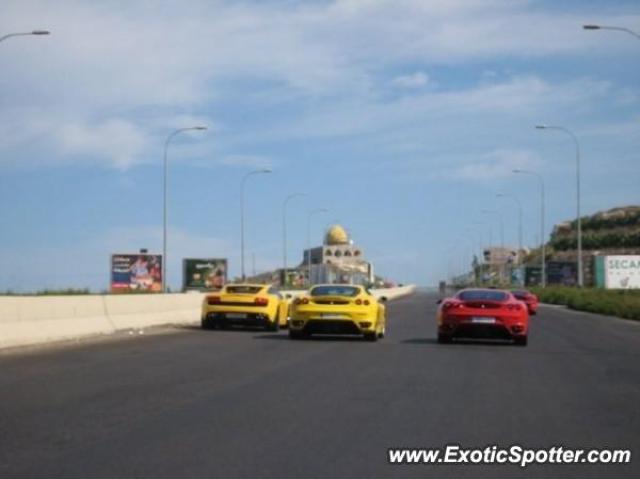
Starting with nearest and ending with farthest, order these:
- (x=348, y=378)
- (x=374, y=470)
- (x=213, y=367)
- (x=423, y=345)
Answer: (x=374, y=470), (x=348, y=378), (x=213, y=367), (x=423, y=345)

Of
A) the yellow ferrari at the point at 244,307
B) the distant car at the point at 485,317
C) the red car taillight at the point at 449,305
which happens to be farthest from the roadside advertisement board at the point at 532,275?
the red car taillight at the point at 449,305

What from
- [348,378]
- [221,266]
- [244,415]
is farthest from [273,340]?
[221,266]

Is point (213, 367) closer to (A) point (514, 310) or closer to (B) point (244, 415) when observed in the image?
(B) point (244, 415)

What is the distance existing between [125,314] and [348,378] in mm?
16273

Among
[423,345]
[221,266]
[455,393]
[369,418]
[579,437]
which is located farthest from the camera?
[221,266]

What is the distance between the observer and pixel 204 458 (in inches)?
390

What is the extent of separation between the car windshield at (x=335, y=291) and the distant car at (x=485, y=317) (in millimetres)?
2143

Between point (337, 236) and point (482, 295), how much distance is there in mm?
127050

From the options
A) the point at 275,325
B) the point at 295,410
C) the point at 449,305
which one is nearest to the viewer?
the point at 295,410

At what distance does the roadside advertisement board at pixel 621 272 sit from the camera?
104875mm

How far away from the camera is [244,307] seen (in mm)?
31578

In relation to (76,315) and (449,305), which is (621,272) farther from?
(76,315)

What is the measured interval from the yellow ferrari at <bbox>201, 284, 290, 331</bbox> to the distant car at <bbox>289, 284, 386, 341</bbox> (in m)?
4.01

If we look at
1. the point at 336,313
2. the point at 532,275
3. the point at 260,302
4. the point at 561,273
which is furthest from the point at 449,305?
the point at 532,275
